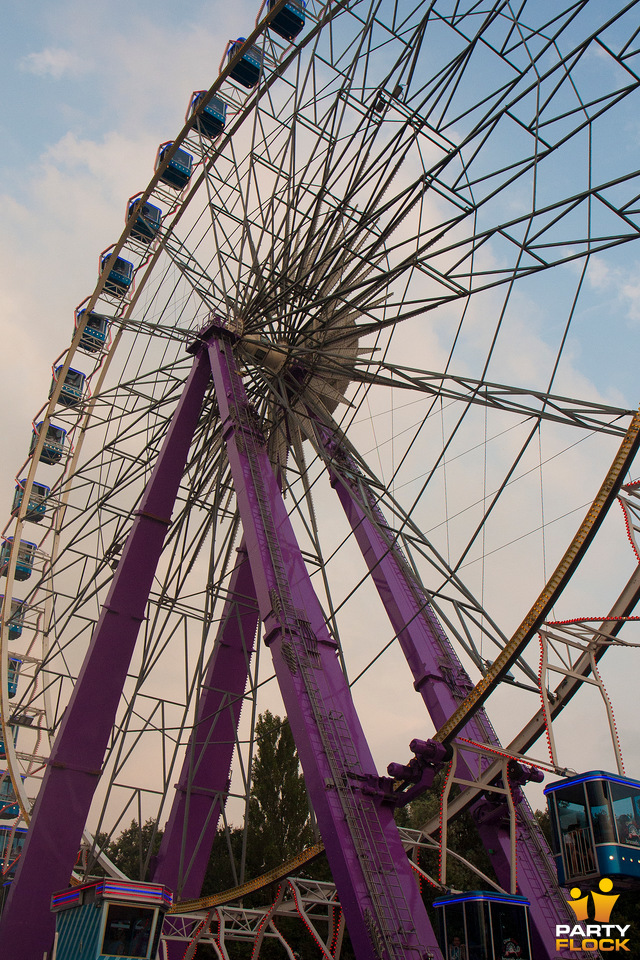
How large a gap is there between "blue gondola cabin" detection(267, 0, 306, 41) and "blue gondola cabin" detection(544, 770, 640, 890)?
17182 mm

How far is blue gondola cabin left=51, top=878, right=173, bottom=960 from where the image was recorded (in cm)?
1142

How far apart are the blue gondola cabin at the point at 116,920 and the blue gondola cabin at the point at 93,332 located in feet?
54.0

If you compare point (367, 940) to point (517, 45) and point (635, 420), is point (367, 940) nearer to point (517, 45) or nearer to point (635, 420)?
point (635, 420)

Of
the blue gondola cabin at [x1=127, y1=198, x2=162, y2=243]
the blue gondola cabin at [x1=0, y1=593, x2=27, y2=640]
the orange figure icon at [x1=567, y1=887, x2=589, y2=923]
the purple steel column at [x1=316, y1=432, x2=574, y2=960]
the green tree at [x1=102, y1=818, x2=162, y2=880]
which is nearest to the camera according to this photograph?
the orange figure icon at [x1=567, y1=887, x2=589, y2=923]

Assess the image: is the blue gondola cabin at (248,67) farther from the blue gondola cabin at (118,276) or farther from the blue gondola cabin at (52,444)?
the blue gondola cabin at (52,444)

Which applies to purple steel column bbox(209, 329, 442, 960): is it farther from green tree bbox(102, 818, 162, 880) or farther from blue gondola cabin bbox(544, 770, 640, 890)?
green tree bbox(102, 818, 162, 880)

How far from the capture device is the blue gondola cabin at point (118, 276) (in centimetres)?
2481

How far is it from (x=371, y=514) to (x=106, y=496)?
26.1ft

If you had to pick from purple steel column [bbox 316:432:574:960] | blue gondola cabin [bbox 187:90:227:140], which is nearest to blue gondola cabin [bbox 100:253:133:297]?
blue gondola cabin [bbox 187:90:227:140]

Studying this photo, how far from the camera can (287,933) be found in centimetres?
2831

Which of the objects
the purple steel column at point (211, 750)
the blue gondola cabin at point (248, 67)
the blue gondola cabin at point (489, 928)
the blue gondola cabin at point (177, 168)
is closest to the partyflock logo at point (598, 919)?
the blue gondola cabin at point (489, 928)

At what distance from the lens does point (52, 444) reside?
24.5 m

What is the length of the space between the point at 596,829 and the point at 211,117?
59.9ft

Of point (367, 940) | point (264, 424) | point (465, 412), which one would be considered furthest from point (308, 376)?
point (367, 940)
